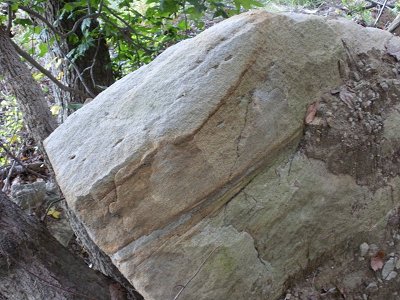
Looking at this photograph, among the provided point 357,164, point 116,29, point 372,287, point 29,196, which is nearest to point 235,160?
point 357,164

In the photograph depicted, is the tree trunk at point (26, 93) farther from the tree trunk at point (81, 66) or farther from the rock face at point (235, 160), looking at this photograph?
the rock face at point (235, 160)

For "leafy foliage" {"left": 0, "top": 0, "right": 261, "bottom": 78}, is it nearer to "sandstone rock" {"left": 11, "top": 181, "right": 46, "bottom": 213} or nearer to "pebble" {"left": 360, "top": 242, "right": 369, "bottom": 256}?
"sandstone rock" {"left": 11, "top": 181, "right": 46, "bottom": 213}

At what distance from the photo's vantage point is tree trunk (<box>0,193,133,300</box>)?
2135 millimetres

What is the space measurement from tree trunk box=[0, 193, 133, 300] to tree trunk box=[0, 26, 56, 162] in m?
0.90

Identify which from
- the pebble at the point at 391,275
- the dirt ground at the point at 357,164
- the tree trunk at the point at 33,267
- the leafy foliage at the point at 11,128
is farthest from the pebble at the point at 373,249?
the leafy foliage at the point at 11,128

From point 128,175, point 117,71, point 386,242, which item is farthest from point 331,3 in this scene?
point 128,175

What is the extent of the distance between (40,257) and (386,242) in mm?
1742

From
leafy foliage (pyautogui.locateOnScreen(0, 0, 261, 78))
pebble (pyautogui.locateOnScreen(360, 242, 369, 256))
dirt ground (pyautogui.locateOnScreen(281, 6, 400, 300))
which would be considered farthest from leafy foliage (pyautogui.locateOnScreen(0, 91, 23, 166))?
pebble (pyautogui.locateOnScreen(360, 242, 369, 256))

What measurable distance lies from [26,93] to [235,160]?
1.90 m

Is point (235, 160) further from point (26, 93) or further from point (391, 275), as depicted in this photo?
point (26, 93)

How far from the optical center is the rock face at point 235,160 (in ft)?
6.11

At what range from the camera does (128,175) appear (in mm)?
1826

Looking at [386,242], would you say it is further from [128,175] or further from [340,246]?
[128,175]

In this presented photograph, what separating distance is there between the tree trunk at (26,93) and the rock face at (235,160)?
3.57ft
